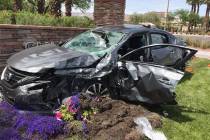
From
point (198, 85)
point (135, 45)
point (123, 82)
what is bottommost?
point (198, 85)

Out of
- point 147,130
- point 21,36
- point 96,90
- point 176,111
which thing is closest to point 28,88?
point 96,90

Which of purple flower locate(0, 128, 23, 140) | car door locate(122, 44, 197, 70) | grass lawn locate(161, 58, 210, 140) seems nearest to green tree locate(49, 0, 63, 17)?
grass lawn locate(161, 58, 210, 140)

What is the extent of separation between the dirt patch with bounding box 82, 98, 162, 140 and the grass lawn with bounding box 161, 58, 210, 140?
361 mm

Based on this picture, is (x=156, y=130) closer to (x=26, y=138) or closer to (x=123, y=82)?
(x=123, y=82)

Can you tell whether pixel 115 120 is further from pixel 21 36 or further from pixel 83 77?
pixel 21 36

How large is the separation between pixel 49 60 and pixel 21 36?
370 centimetres

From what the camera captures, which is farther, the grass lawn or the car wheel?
the car wheel

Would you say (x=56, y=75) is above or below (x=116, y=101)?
above

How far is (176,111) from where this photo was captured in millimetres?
7801

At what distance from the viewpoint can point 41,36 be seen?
1090cm

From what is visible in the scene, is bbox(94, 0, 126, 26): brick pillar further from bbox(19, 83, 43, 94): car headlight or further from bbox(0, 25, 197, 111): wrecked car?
bbox(19, 83, 43, 94): car headlight

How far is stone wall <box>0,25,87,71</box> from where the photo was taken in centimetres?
977

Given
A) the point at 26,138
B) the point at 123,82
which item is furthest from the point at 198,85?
the point at 26,138

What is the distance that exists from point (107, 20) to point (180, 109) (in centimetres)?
648
